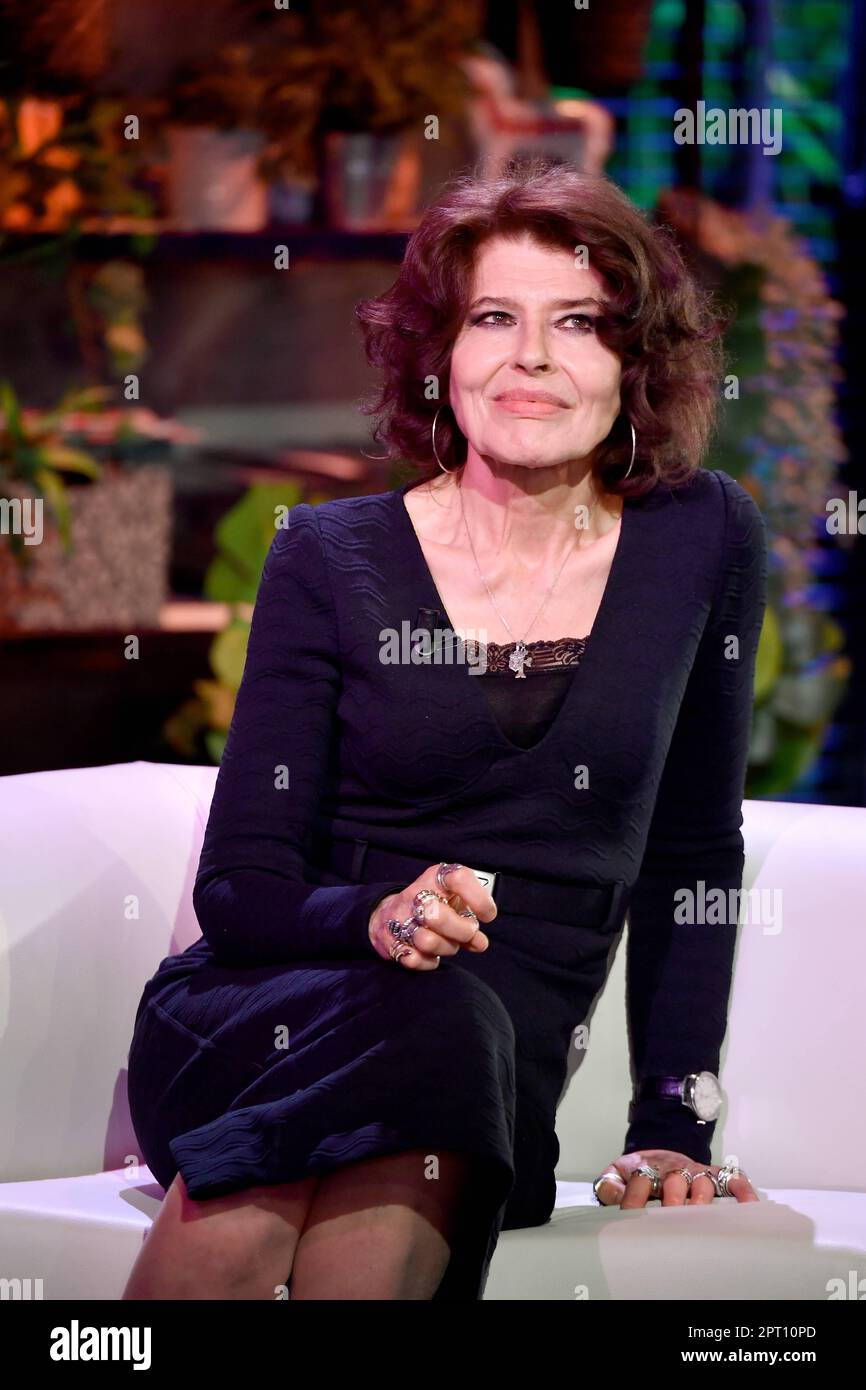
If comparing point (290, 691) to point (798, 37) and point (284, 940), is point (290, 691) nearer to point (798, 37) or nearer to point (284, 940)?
point (284, 940)

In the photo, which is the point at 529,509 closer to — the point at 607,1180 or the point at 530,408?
the point at 530,408

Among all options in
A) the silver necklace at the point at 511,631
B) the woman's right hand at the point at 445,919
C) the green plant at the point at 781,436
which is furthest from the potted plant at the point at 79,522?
the woman's right hand at the point at 445,919

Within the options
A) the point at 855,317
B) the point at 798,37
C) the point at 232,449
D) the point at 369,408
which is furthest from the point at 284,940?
the point at 798,37

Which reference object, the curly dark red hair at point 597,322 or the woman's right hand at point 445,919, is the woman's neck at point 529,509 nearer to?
the curly dark red hair at point 597,322

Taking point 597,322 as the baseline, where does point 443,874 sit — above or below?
below

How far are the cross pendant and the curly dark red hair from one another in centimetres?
20

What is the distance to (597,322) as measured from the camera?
148cm

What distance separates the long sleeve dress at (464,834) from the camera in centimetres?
125

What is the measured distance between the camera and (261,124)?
310 cm

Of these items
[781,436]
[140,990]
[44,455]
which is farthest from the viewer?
[781,436]

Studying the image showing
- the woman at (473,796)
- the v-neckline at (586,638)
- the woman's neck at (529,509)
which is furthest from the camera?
the woman's neck at (529,509)

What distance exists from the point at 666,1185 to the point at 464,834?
359 millimetres

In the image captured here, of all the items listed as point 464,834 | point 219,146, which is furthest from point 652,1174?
point 219,146

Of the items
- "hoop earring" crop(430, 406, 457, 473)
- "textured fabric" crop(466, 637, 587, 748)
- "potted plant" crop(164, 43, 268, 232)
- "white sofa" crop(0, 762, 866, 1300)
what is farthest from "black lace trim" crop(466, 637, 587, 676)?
"potted plant" crop(164, 43, 268, 232)
